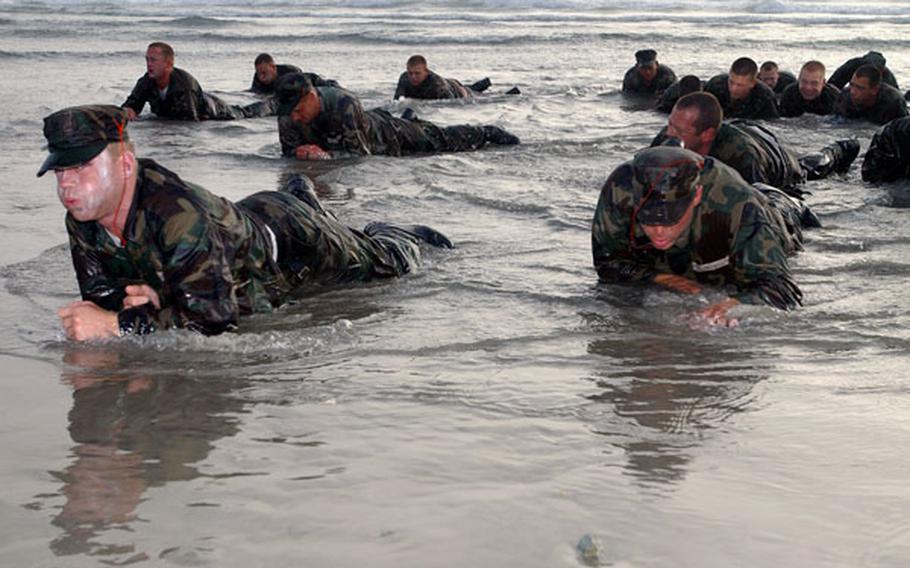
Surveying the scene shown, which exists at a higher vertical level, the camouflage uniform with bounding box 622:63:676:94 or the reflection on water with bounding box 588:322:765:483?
Result: the camouflage uniform with bounding box 622:63:676:94

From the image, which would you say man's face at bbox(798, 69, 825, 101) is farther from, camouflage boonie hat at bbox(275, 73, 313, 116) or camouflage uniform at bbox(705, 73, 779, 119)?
camouflage boonie hat at bbox(275, 73, 313, 116)

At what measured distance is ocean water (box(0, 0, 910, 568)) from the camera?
3.86 m

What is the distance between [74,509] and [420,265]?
3.88 meters

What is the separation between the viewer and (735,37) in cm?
3050

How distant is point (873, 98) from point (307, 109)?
661 cm

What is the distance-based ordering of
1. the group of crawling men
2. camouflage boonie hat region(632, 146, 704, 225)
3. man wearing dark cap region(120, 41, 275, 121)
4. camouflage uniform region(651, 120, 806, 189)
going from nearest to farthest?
the group of crawling men → camouflage boonie hat region(632, 146, 704, 225) → camouflage uniform region(651, 120, 806, 189) → man wearing dark cap region(120, 41, 275, 121)

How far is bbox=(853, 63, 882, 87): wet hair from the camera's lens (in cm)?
1458

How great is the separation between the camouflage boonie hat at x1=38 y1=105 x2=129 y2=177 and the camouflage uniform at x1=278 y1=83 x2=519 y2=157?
21.8ft

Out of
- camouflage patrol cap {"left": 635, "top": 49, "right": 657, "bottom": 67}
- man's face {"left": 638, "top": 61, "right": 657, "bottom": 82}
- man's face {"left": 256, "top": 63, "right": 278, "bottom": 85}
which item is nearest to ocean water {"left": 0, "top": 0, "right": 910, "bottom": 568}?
man's face {"left": 256, "top": 63, "right": 278, "bottom": 85}

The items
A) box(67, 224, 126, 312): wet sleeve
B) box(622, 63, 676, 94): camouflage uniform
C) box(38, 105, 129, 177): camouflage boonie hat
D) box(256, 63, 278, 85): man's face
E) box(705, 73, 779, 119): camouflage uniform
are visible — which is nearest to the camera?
box(38, 105, 129, 177): camouflage boonie hat

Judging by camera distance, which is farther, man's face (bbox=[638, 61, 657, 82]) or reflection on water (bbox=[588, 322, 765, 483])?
man's face (bbox=[638, 61, 657, 82])

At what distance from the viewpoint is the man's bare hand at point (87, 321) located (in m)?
5.48

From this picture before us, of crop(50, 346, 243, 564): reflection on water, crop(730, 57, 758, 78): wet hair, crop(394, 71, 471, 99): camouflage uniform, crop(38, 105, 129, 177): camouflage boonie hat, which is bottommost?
crop(50, 346, 243, 564): reflection on water

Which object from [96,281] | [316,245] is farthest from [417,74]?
[96,281]
